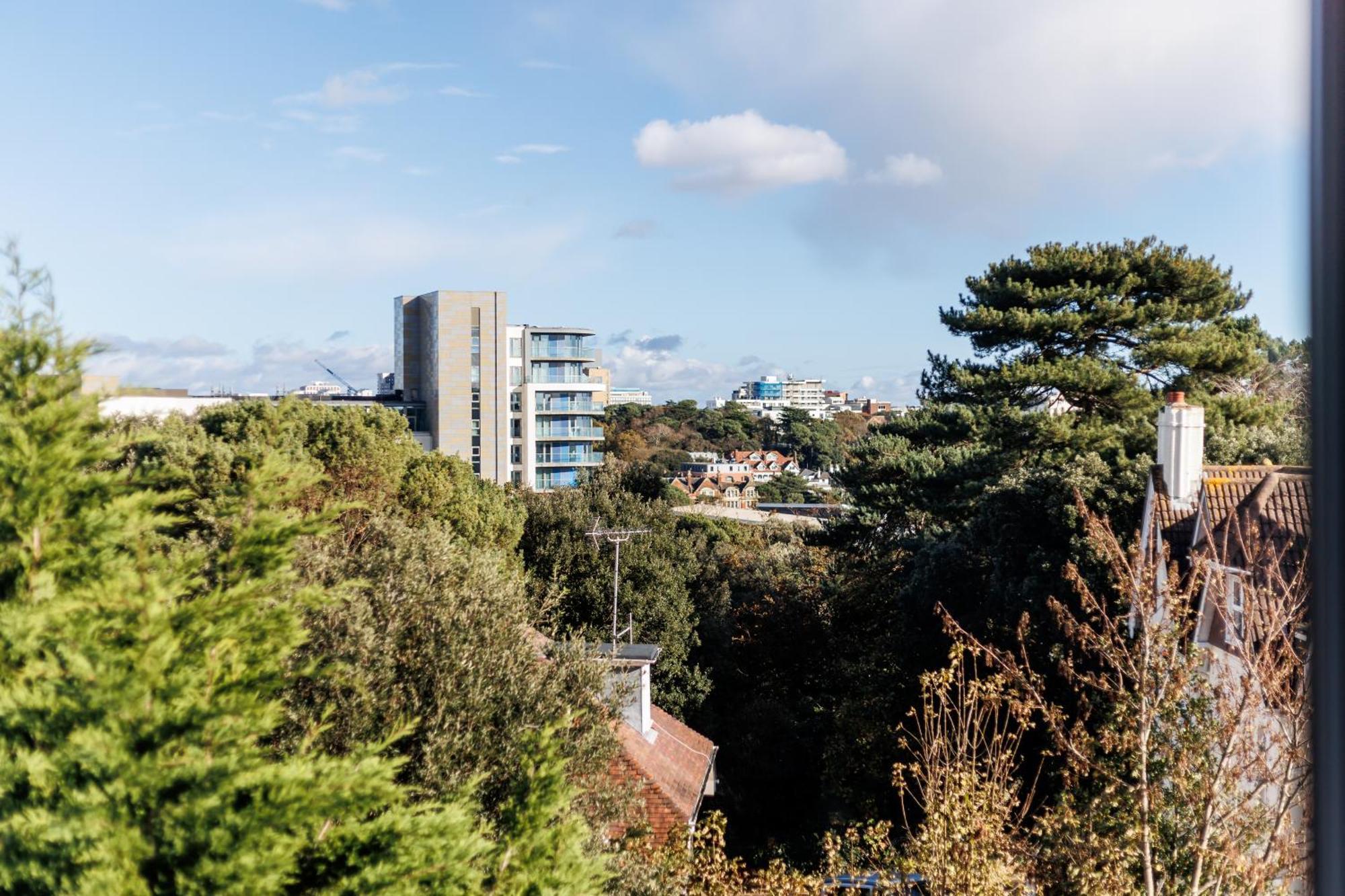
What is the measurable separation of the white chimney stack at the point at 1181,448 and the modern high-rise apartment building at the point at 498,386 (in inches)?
1111

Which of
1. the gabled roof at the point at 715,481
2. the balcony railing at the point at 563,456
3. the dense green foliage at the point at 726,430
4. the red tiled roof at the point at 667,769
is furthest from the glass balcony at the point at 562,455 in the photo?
the red tiled roof at the point at 667,769

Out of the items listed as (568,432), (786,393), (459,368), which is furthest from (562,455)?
(786,393)

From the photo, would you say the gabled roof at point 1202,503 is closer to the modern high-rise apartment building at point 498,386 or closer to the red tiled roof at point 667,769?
the red tiled roof at point 667,769

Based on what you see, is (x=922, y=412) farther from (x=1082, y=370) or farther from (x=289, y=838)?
(x=289, y=838)

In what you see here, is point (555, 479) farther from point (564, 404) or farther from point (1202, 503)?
point (1202, 503)

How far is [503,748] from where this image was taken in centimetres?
667

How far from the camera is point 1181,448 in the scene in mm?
10531

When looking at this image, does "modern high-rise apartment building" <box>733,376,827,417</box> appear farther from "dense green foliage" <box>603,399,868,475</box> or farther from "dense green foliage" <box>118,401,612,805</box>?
"dense green foliage" <box>118,401,612,805</box>

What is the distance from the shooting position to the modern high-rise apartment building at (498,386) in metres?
38.1

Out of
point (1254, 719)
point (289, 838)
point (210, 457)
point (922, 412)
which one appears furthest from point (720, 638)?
point (289, 838)

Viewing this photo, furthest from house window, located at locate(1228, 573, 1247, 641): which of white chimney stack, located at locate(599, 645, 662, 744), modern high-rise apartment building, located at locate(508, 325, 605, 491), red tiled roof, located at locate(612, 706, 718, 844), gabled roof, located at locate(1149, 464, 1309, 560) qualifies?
modern high-rise apartment building, located at locate(508, 325, 605, 491)

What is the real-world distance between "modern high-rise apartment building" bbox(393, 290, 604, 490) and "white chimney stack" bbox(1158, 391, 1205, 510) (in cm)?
2821

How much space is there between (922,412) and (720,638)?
6874 mm

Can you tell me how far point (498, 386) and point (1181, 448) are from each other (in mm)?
31767
